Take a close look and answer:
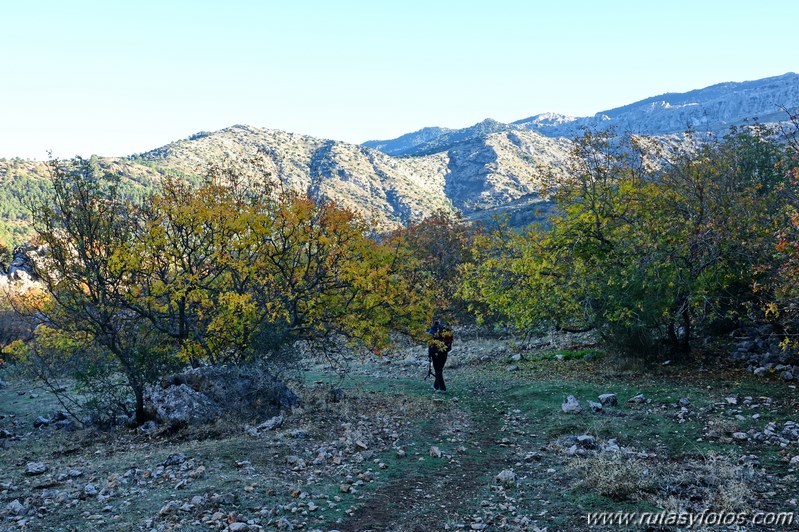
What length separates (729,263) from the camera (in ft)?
52.4

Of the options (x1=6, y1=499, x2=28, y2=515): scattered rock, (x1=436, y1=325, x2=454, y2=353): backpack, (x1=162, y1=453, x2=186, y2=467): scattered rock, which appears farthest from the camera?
(x1=436, y1=325, x2=454, y2=353): backpack

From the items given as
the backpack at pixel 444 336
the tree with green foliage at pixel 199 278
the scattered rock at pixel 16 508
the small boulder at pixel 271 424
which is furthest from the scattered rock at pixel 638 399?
the scattered rock at pixel 16 508

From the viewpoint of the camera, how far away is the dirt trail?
7.63m

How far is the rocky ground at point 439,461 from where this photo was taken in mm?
7684

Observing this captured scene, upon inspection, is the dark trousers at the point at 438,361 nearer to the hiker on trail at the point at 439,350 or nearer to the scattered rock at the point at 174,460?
the hiker on trail at the point at 439,350

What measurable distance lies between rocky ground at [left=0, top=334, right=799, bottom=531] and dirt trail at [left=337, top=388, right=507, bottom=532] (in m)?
0.04

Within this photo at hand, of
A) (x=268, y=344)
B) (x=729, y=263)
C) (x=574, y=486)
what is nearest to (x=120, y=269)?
(x=268, y=344)

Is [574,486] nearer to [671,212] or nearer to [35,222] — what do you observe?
[671,212]

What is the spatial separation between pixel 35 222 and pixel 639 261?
53.4ft

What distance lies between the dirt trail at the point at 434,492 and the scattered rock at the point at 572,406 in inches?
86.3

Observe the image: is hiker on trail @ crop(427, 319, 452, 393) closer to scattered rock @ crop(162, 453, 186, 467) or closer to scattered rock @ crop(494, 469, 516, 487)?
scattered rock @ crop(494, 469, 516, 487)

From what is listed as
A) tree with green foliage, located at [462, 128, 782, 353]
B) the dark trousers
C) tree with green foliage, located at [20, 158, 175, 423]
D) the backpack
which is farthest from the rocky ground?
tree with green foliage, located at [20, 158, 175, 423]

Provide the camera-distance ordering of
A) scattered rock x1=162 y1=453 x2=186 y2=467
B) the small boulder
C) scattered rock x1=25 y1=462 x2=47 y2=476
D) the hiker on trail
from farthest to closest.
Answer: the hiker on trail, the small boulder, scattered rock x1=25 y1=462 x2=47 y2=476, scattered rock x1=162 y1=453 x2=186 y2=467

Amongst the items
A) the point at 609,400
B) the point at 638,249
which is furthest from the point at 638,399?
the point at 638,249
